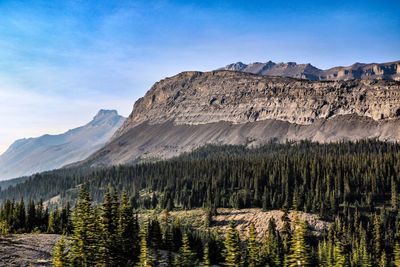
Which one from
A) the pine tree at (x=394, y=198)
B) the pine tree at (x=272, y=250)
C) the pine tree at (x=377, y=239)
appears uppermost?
the pine tree at (x=394, y=198)

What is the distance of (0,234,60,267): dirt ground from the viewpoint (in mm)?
70000

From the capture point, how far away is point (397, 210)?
17062cm

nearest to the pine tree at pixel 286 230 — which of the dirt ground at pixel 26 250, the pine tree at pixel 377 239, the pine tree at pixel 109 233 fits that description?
the pine tree at pixel 109 233

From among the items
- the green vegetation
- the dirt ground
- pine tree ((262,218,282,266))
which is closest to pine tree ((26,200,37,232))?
the green vegetation

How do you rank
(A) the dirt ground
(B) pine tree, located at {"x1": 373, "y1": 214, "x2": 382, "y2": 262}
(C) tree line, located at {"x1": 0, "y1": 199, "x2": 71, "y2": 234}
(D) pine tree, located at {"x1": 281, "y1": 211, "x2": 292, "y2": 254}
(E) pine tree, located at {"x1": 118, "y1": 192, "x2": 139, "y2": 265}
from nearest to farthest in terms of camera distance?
(A) the dirt ground → (E) pine tree, located at {"x1": 118, "y1": 192, "x2": 139, "y2": 265} → (D) pine tree, located at {"x1": 281, "y1": 211, "x2": 292, "y2": 254} → (C) tree line, located at {"x1": 0, "y1": 199, "x2": 71, "y2": 234} → (B) pine tree, located at {"x1": 373, "y1": 214, "x2": 382, "y2": 262}

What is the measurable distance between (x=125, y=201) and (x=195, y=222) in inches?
4023

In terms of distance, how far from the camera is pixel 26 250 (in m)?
75.8

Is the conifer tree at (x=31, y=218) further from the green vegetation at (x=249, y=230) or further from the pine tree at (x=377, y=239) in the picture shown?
the pine tree at (x=377, y=239)

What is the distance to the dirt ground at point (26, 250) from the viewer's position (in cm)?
7000

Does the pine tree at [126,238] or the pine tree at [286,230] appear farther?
the pine tree at [286,230]

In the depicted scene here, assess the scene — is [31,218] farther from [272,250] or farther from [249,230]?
[272,250]

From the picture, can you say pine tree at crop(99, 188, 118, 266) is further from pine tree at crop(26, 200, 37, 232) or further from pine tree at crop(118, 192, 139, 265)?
pine tree at crop(26, 200, 37, 232)

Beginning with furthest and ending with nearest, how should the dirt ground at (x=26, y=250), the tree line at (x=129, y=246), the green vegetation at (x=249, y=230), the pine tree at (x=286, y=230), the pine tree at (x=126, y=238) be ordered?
1. the pine tree at (x=286, y=230)
2. the pine tree at (x=126, y=238)
3. the dirt ground at (x=26, y=250)
4. the green vegetation at (x=249, y=230)
5. the tree line at (x=129, y=246)

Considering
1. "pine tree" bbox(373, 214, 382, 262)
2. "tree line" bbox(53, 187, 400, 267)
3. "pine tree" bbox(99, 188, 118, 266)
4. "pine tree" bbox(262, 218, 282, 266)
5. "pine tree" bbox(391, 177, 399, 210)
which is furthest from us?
"pine tree" bbox(391, 177, 399, 210)
